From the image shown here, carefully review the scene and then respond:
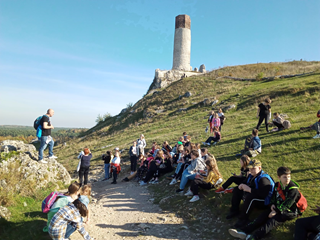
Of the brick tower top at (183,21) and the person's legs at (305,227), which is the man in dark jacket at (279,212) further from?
the brick tower top at (183,21)

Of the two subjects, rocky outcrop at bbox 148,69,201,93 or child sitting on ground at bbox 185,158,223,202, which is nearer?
child sitting on ground at bbox 185,158,223,202

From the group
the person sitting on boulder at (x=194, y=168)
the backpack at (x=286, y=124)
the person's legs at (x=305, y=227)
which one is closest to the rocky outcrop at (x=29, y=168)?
the person sitting on boulder at (x=194, y=168)

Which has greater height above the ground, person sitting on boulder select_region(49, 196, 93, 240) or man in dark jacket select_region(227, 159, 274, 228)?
man in dark jacket select_region(227, 159, 274, 228)

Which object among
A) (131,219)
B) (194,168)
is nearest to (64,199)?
(131,219)

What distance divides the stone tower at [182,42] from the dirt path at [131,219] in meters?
43.6

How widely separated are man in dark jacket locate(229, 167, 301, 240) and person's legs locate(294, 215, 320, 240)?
21.0 inches

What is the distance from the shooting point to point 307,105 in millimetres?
16797

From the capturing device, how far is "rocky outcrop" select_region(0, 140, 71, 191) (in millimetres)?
8969

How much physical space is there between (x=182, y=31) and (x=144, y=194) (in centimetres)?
4662

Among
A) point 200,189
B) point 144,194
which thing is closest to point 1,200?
point 144,194

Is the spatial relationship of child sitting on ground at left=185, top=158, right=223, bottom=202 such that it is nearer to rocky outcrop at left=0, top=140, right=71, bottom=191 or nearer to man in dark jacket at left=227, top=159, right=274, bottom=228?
man in dark jacket at left=227, top=159, right=274, bottom=228

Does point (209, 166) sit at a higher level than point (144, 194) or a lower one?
higher

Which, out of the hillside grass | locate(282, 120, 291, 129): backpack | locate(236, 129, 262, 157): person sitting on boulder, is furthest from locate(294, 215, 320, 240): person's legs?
locate(282, 120, 291, 129): backpack

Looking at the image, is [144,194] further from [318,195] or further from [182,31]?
[182,31]
